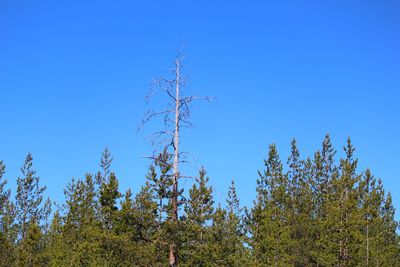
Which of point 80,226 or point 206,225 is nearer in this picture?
point 206,225

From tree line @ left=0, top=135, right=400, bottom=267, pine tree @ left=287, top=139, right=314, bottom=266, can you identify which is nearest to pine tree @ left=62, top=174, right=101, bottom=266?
tree line @ left=0, top=135, right=400, bottom=267

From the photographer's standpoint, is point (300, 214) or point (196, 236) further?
point (300, 214)

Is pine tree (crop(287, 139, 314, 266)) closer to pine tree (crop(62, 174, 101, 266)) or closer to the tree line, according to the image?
the tree line

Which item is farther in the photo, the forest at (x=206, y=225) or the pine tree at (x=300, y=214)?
the pine tree at (x=300, y=214)

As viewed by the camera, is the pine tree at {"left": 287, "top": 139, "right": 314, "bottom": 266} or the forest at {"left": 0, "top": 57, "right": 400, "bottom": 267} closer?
the forest at {"left": 0, "top": 57, "right": 400, "bottom": 267}

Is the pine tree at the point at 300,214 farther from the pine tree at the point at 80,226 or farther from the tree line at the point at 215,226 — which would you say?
the pine tree at the point at 80,226

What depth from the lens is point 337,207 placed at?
35.6 meters

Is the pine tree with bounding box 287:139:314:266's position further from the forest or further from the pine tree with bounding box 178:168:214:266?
the pine tree with bounding box 178:168:214:266

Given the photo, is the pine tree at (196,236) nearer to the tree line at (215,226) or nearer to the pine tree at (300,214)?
the tree line at (215,226)

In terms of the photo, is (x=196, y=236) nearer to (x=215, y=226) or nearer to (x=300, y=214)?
(x=215, y=226)

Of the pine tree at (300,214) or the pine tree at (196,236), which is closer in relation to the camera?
the pine tree at (196,236)

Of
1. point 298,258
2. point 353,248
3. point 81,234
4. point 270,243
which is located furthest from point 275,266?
point 81,234

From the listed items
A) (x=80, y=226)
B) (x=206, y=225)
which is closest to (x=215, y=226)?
(x=206, y=225)

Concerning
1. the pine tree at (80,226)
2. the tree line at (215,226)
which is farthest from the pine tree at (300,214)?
the pine tree at (80,226)
